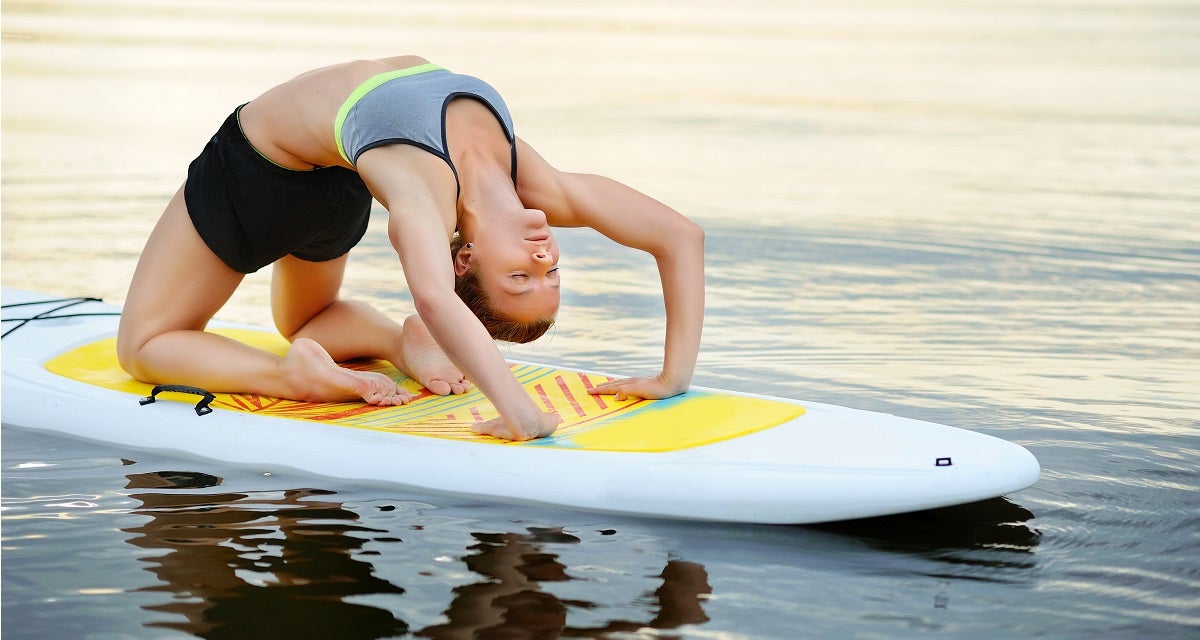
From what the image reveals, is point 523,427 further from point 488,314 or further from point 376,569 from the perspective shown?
point 376,569

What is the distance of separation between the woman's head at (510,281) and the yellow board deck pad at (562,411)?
30 cm

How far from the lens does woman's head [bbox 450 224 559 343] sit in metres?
3.60

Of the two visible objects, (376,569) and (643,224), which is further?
(643,224)

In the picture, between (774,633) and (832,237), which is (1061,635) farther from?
(832,237)

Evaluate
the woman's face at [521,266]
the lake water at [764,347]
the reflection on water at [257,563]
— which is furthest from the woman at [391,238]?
the reflection on water at [257,563]

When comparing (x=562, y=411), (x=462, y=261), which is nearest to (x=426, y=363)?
(x=562, y=411)

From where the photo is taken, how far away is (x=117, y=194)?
813 cm

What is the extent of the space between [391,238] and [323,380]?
0.68m

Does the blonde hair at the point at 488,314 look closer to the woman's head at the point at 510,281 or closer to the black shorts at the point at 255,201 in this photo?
the woman's head at the point at 510,281

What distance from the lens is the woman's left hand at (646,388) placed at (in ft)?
13.0

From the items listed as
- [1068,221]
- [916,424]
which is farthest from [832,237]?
[916,424]

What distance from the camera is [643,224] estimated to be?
3867mm

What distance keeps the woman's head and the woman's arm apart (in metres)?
0.22

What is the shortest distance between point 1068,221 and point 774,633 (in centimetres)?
538
